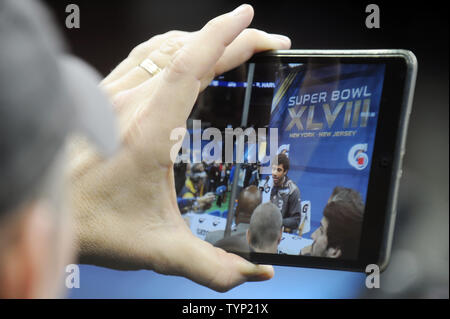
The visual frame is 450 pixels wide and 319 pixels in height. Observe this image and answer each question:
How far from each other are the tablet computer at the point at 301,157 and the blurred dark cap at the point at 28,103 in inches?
18.0

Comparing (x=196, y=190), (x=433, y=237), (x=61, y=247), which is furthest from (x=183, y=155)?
(x=433, y=237)

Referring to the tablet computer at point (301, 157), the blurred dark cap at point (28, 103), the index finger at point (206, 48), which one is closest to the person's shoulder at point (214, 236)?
the tablet computer at point (301, 157)

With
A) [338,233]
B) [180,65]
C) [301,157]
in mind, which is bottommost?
[338,233]


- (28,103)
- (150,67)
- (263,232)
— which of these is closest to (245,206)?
(263,232)

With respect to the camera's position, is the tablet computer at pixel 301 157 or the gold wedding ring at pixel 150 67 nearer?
the tablet computer at pixel 301 157

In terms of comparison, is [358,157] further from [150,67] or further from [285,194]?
[150,67]

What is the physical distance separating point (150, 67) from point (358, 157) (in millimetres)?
384

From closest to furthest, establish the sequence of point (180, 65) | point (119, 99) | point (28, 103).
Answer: point (28, 103)
point (180, 65)
point (119, 99)

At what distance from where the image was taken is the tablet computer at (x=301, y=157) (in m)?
0.58

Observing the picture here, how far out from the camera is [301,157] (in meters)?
0.61

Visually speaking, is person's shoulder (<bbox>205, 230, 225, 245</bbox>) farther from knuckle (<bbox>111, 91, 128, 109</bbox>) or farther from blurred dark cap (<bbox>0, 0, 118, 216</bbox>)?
blurred dark cap (<bbox>0, 0, 118, 216</bbox>)

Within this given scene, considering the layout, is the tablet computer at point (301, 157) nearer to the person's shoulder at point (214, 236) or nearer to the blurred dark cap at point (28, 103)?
the person's shoulder at point (214, 236)

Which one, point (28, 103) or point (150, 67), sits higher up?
point (150, 67)

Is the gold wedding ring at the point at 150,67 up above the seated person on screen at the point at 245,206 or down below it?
above
